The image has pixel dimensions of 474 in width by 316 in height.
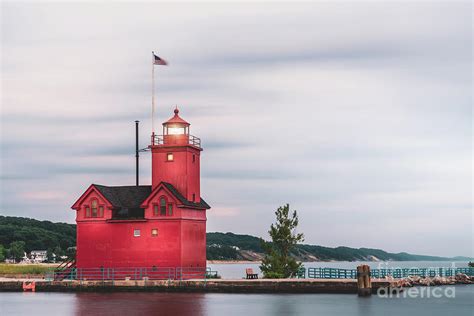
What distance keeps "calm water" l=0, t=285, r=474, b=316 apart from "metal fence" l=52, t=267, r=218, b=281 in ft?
6.34

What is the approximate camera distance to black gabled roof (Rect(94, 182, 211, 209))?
61938 millimetres

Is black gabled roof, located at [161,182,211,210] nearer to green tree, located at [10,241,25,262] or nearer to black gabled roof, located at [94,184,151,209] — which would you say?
black gabled roof, located at [94,184,151,209]

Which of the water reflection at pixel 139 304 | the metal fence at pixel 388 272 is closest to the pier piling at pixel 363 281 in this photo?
the metal fence at pixel 388 272

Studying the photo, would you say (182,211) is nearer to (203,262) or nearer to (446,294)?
(203,262)

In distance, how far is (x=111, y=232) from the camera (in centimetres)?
6175

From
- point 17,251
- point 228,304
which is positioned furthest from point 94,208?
point 17,251

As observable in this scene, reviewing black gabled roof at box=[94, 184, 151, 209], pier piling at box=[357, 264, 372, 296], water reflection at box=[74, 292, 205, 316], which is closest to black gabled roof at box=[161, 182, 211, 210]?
black gabled roof at box=[94, 184, 151, 209]

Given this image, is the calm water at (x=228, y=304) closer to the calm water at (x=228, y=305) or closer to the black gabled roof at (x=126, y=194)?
the calm water at (x=228, y=305)

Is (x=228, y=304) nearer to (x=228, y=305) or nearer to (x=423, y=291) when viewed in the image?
(x=228, y=305)

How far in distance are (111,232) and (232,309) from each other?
16.1 m

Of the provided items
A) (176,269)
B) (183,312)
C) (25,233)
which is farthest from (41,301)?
(25,233)

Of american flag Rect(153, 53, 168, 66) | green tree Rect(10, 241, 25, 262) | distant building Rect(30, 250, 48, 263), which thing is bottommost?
distant building Rect(30, 250, 48, 263)

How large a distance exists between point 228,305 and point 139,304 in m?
5.87

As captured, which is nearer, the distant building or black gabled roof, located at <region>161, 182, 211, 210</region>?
black gabled roof, located at <region>161, 182, 211, 210</region>
